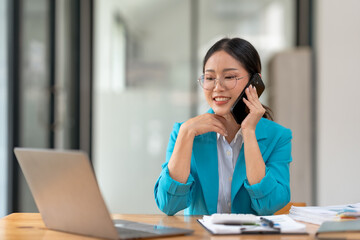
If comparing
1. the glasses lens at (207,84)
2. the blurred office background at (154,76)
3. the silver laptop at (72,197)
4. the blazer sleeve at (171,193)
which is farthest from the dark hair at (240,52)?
the blurred office background at (154,76)

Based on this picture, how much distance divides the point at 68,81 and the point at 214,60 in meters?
3.04

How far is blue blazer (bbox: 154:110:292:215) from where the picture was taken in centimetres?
180

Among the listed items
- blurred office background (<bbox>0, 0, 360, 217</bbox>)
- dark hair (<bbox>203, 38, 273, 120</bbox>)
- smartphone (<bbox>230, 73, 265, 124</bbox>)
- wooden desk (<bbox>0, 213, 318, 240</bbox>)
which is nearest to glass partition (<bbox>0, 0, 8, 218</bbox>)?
blurred office background (<bbox>0, 0, 360, 217</bbox>)

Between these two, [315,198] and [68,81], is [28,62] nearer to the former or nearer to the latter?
[68,81]

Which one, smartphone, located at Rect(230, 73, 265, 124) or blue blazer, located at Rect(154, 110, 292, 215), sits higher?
smartphone, located at Rect(230, 73, 265, 124)

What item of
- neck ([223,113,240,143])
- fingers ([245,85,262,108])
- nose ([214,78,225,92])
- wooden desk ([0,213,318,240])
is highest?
nose ([214,78,225,92])

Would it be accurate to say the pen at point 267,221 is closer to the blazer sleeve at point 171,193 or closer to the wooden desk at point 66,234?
the wooden desk at point 66,234

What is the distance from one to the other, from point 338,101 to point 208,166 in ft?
7.40

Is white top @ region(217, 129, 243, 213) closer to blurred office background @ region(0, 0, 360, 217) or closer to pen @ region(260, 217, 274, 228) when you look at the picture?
pen @ region(260, 217, 274, 228)

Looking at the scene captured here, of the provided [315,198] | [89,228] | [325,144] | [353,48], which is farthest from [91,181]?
[315,198]

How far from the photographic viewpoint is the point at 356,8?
353cm

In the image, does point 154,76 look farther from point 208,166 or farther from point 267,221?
point 267,221

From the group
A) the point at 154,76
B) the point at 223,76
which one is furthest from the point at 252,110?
the point at 154,76

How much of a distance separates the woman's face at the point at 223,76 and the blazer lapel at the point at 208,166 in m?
0.12
